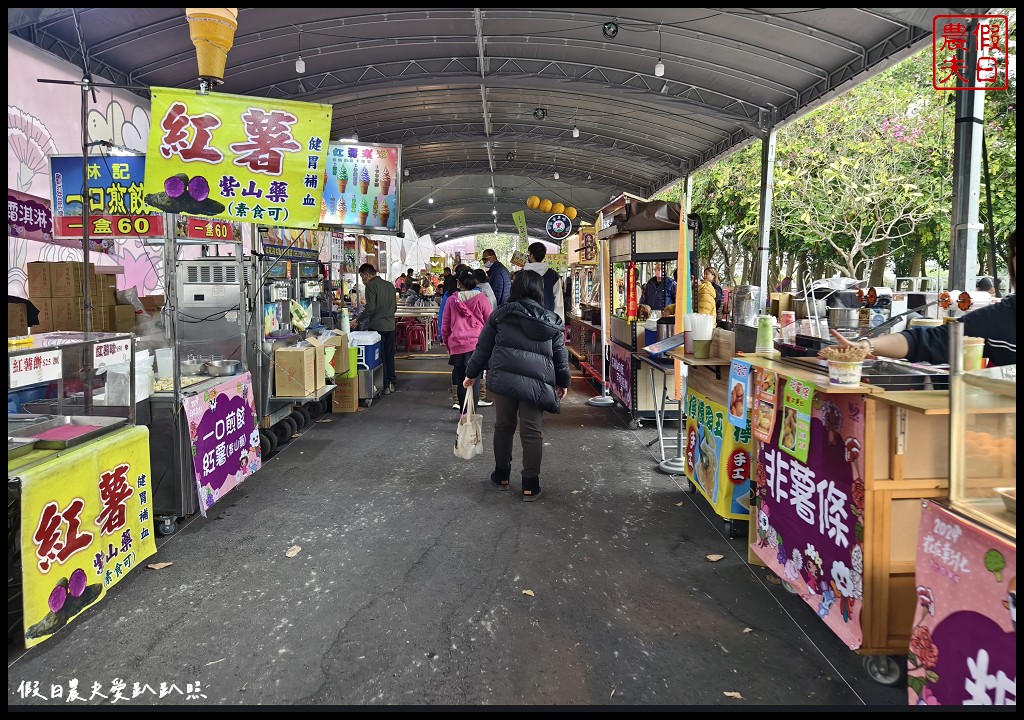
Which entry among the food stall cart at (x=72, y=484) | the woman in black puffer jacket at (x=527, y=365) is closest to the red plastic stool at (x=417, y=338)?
the woman in black puffer jacket at (x=527, y=365)

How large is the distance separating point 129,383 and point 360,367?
16.0 feet

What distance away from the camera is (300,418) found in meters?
7.46

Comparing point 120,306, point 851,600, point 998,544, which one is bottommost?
point 851,600

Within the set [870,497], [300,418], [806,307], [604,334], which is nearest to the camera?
[870,497]

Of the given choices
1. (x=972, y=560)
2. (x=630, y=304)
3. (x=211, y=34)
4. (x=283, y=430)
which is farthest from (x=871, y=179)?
(x=972, y=560)

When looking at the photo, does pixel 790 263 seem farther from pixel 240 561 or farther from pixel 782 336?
pixel 240 561

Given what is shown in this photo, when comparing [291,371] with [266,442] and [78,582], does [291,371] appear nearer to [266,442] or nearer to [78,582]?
[266,442]

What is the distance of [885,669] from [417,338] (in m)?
14.0

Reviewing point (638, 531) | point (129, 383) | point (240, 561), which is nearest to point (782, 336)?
point (638, 531)

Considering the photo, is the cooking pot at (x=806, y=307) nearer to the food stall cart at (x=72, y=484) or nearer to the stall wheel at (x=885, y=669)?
the stall wheel at (x=885, y=669)

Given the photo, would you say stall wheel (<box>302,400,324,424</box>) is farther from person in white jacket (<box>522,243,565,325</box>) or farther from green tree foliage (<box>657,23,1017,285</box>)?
green tree foliage (<box>657,23,1017,285</box>)

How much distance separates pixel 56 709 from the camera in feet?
8.43

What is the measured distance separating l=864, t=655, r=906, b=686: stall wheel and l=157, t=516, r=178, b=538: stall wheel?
3981 millimetres

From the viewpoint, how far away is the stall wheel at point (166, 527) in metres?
4.28
